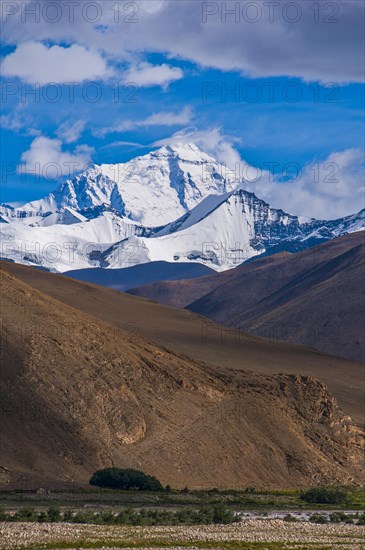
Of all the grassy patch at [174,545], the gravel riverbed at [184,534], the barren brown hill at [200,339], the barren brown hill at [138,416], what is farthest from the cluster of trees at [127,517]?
the barren brown hill at [200,339]

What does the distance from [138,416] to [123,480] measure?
10.8m

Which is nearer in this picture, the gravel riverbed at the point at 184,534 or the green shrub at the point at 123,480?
the gravel riverbed at the point at 184,534

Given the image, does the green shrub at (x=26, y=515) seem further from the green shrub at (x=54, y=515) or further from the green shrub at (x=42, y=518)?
the green shrub at (x=54, y=515)

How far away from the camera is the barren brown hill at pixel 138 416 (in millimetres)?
76500

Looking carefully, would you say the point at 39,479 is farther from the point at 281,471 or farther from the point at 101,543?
the point at 101,543

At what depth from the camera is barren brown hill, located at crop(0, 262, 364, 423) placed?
124 m

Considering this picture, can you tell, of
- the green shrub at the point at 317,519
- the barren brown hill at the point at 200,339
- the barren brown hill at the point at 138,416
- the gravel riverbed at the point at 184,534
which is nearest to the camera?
the gravel riverbed at the point at 184,534

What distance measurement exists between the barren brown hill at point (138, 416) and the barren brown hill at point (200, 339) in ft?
72.9

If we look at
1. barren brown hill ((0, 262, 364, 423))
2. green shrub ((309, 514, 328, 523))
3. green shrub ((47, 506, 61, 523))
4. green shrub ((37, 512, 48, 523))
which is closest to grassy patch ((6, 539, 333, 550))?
green shrub ((37, 512, 48, 523))

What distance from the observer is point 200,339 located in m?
136

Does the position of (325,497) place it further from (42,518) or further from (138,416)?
(42,518)

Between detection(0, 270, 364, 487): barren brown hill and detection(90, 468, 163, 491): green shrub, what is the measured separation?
2.14m

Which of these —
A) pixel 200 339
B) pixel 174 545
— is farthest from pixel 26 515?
pixel 200 339

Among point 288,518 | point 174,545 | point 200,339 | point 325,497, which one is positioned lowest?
point 325,497
